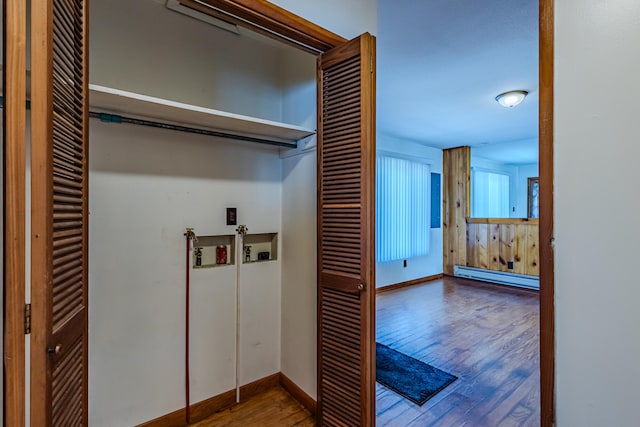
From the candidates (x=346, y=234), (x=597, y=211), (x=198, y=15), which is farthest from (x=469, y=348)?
(x=198, y=15)

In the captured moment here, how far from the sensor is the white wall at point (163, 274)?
1.55 meters

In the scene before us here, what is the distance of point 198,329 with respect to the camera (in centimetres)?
185

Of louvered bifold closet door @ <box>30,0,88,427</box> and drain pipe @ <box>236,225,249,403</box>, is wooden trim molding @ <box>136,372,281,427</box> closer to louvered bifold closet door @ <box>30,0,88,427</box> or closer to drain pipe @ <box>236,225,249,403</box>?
drain pipe @ <box>236,225,249,403</box>

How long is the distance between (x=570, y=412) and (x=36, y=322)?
1.47 meters

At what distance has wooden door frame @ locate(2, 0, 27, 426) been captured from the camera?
2.19ft

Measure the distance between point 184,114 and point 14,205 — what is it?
1004 mm

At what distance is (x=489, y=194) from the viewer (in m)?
7.03

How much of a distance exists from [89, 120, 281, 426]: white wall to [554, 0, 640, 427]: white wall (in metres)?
1.66

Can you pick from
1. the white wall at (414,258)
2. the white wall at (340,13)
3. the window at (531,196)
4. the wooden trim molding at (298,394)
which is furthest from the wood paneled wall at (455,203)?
the wooden trim molding at (298,394)

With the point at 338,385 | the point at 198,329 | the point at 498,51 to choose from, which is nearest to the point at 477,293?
the point at 498,51

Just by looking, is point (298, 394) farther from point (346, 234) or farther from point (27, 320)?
point (27, 320)

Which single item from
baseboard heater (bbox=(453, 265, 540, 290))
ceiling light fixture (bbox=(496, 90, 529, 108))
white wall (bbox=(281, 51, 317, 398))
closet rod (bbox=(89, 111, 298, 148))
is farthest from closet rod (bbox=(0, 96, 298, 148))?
baseboard heater (bbox=(453, 265, 540, 290))

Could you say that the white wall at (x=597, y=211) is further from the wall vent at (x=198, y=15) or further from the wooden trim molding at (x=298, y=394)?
the wall vent at (x=198, y=15)

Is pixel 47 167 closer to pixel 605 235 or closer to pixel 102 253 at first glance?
pixel 102 253
